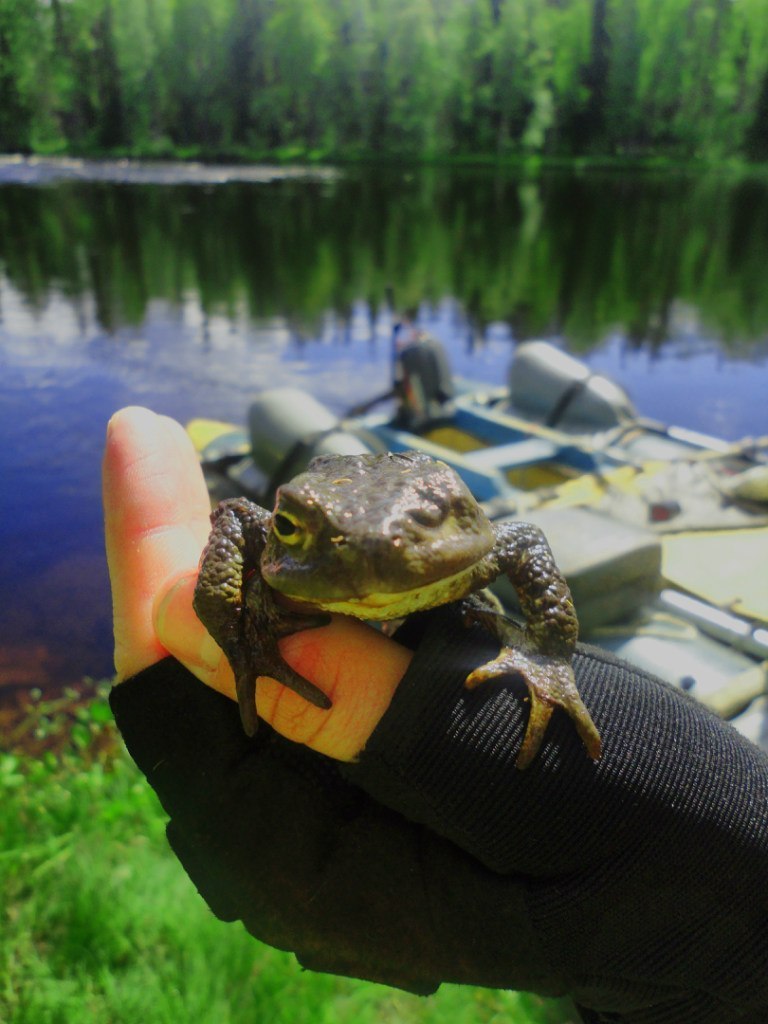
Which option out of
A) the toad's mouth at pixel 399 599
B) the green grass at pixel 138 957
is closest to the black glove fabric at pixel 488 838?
the toad's mouth at pixel 399 599

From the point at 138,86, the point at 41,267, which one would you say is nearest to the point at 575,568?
the point at 41,267

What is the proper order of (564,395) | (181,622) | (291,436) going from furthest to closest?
(564,395) → (291,436) → (181,622)

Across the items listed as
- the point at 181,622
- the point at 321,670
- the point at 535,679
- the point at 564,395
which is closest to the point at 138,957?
the point at 181,622

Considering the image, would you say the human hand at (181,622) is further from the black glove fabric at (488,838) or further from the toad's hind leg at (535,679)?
the toad's hind leg at (535,679)

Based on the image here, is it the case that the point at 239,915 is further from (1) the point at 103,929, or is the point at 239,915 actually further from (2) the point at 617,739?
(1) the point at 103,929

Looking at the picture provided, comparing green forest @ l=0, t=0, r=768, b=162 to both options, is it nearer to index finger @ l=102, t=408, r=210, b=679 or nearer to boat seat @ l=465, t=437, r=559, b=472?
boat seat @ l=465, t=437, r=559, b=472

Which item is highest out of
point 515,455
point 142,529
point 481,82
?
point 481,82

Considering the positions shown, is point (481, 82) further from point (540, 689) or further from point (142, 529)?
point (540, 689)
